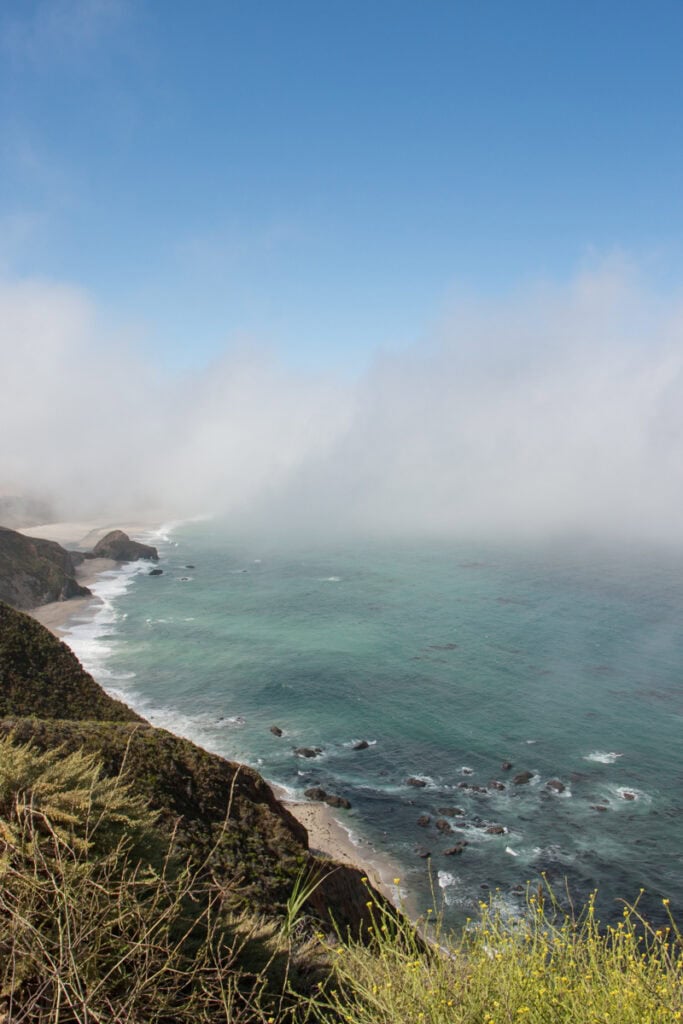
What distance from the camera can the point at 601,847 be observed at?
109 feet

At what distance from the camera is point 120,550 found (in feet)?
366

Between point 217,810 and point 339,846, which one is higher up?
point 217,810

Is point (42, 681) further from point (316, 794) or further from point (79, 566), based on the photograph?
point (79, 566)

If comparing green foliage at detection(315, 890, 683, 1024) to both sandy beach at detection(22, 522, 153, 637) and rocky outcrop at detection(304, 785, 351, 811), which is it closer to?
rocky outcrop at detection(304, 785, 351, 811)

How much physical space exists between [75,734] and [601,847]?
28521 millimetres

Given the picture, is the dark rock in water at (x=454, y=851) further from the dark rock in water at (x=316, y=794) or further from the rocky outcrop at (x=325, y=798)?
the dark rock in water at (x=316, y=794)

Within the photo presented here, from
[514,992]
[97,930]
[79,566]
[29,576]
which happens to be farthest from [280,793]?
[79,566]

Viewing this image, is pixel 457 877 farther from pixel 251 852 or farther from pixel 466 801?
pixel 251 852

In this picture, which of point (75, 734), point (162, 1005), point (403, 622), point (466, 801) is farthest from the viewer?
point (403, 622)

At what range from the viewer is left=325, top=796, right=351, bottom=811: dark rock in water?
120 feet

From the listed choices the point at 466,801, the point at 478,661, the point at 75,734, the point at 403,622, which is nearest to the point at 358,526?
the point at 403,622

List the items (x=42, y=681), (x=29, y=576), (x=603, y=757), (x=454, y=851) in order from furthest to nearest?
(x=29, y=576), (x=603, y=757), (x=42, y=681), (x=454, y=851)

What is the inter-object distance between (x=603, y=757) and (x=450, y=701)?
12848 millimetres

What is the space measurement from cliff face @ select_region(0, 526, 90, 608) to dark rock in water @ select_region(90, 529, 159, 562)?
22.7 metres
